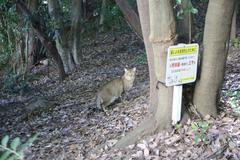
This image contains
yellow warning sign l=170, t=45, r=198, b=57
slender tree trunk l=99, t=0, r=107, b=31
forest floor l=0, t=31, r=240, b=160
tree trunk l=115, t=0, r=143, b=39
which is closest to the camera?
yellow warning sign l=170, t=45, r=198, b=57

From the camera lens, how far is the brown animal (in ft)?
26.8

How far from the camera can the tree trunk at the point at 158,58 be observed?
440 centimetres

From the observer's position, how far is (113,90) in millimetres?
8484

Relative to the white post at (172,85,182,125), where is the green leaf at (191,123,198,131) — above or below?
below

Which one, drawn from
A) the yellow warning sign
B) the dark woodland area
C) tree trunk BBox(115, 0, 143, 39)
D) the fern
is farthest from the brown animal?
the fern

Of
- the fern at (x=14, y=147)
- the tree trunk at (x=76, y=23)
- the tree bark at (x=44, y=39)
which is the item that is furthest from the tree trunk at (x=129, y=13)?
the fern at (x=14, y=147)

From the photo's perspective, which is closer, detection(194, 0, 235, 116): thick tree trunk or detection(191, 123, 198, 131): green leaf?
detection(194, 0, 235, 116): thick tree trunk

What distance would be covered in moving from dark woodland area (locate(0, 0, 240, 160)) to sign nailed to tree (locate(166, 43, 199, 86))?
16 centimetres

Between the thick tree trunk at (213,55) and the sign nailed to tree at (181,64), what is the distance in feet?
0.56

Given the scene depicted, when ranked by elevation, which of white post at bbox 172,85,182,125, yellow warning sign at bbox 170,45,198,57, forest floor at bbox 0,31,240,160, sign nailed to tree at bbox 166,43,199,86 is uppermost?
yellow warning sign at bbox 170,45,198,57

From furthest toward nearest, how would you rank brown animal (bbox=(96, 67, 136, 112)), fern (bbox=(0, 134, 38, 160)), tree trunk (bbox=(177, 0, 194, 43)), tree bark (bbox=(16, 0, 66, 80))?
tree bark (bbox=(16, 0, 66, 80)) < brown animal (bbox=(96, 67, 136, 112)) < tree trunk (bbox=(177, 0, 194, 43)) < fern (bbox=(0, 134, 38, 160))

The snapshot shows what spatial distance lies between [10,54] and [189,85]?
15.2 metres

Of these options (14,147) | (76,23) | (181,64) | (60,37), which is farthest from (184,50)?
(76,23)

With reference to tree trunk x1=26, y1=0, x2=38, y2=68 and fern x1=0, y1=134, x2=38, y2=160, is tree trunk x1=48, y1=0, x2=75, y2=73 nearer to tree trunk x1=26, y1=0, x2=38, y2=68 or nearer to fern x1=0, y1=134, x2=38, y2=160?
tree trunk x1=26, y1=0, x2=38, y2=68
